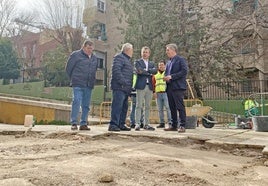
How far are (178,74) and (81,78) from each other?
1795mm

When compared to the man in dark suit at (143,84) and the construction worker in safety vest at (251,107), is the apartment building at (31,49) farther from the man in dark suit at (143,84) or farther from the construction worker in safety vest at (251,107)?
the man in dark suit at (143,84)

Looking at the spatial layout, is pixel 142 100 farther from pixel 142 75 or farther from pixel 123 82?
pixel 123 82

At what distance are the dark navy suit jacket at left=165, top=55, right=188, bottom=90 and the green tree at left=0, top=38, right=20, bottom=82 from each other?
25.6m

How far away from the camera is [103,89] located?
57.4 feet

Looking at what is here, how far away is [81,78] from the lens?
554 centimetres

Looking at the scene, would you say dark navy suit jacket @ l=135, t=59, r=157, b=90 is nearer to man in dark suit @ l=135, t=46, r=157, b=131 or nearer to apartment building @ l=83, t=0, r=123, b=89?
man in dark suit @ l=135, t=46, r=157, b=131

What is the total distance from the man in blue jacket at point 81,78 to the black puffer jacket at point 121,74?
1.62 feet

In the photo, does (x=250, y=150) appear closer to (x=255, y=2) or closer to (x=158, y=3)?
(x=255, y=2)

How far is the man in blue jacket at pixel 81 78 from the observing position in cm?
552

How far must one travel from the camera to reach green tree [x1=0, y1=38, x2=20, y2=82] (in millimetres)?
27938

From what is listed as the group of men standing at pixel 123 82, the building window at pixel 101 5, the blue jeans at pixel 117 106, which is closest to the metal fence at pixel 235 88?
the group of men standing at pixel 123 82

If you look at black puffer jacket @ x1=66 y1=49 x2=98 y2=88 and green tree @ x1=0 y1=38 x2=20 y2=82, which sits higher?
green tree @ x1=0 y1=38 x2=20 y2=82

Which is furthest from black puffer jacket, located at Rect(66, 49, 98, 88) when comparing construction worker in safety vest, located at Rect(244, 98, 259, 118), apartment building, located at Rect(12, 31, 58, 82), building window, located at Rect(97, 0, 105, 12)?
apartment building, located at Rect(12, 31, 58, 82)

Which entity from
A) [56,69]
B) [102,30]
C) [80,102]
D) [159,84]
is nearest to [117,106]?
[80,102]
